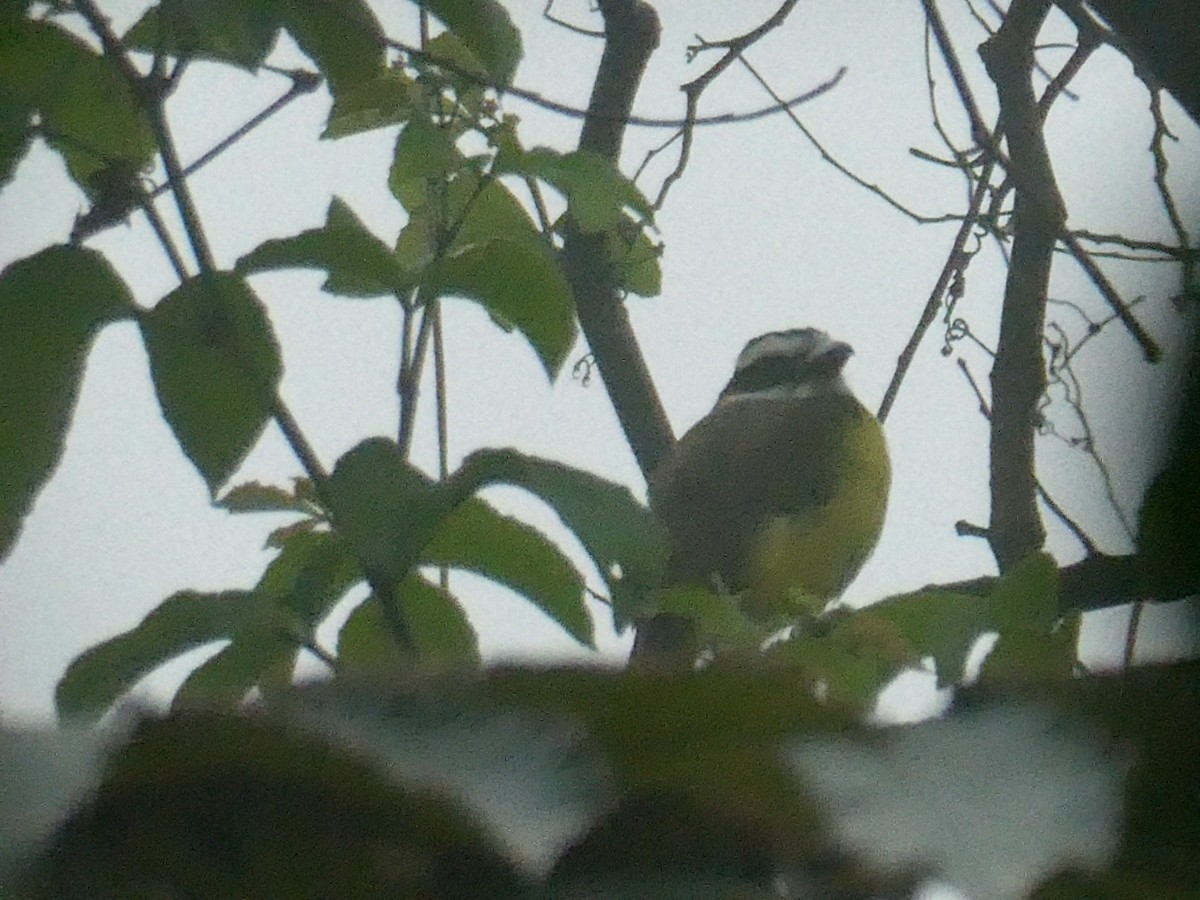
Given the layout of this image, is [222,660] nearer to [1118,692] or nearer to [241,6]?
[241,6]

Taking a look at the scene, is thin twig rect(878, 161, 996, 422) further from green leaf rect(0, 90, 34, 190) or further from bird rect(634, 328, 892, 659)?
green leaf rect(0, 90, 34, 190)

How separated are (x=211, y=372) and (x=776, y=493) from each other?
2045 millimetres

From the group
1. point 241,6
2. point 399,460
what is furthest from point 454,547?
point 241,6

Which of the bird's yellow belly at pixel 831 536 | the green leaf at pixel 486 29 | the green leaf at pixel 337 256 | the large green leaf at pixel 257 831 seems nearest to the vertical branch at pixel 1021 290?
the bird's yellow belly at pixel 831 536

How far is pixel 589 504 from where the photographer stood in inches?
27.8

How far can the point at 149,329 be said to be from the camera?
76 cm

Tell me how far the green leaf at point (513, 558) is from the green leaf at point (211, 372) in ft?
0.34

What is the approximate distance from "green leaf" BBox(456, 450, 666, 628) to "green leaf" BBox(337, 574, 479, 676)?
9 centimetres

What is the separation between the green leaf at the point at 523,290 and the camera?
864 mm

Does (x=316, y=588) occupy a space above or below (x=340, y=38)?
below

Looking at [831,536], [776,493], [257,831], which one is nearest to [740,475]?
[776,493]

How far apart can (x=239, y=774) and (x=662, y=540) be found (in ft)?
1.72

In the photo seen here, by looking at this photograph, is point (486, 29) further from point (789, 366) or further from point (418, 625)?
point (789, 366)

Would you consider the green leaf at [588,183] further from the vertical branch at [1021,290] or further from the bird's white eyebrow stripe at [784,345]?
the bird's white eyebrow stripe at [784,345]
